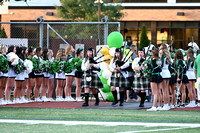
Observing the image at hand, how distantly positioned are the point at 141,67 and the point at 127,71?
1.19 meters

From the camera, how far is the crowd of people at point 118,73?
48.2 ft

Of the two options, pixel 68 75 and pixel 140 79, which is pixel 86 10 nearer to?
pixel 68 75

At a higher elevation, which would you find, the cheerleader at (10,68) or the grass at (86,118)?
the cheerleader at (10,68)

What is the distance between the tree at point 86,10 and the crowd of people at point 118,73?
2322 cm

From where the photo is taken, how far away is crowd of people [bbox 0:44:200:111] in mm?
14680

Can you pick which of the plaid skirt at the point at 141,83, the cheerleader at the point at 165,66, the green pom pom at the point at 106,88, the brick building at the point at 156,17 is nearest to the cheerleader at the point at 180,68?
the cheerleader at the point at 165,66

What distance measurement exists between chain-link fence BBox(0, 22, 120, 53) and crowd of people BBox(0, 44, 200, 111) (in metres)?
1.54

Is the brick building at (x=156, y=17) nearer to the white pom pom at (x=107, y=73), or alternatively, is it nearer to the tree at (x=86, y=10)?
the tree at (x=86, y=10)

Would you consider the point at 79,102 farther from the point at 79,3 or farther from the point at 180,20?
the point at 180,20

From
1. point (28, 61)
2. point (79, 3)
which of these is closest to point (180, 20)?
point (79, 3)

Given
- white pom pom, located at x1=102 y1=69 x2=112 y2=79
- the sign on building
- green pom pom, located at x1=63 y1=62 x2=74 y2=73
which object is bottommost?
white pom pom, located at x1=102 y1=69 x2=112 y2=79

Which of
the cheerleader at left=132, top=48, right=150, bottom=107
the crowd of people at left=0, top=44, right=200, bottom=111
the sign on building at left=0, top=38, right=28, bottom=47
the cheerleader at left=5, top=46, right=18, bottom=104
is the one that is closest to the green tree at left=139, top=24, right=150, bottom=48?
the sign on building at left=0, top=38, right=28, bottom=47

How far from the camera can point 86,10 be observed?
42.0m

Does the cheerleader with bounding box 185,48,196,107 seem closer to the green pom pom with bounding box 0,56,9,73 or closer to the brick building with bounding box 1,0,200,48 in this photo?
the green pom pom with bounding box 0,56,9,73
